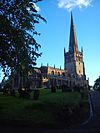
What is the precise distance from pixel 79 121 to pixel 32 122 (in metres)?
5.02

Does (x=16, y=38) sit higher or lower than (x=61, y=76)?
lower

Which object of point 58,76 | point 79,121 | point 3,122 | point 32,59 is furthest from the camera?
point 58,76

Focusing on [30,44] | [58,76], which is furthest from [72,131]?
[58,76]

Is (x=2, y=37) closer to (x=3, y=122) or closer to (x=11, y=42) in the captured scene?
(x=11, y=42)

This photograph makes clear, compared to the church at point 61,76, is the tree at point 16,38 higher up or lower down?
lower down

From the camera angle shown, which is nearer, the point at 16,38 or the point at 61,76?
the point at 16,38

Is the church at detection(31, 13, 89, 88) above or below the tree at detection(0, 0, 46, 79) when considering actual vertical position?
above

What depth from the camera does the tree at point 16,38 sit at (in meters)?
24.8

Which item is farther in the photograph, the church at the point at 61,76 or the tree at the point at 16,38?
the church at the point at 61,76

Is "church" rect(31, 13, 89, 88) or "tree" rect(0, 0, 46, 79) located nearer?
"tree" rect(0, 0, 46, 79)

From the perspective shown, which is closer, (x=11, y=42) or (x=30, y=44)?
(x=11, y=42)

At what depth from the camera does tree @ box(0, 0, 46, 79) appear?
24812mm

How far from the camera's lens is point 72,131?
17906 millimetres

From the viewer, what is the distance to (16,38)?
24906 mm
